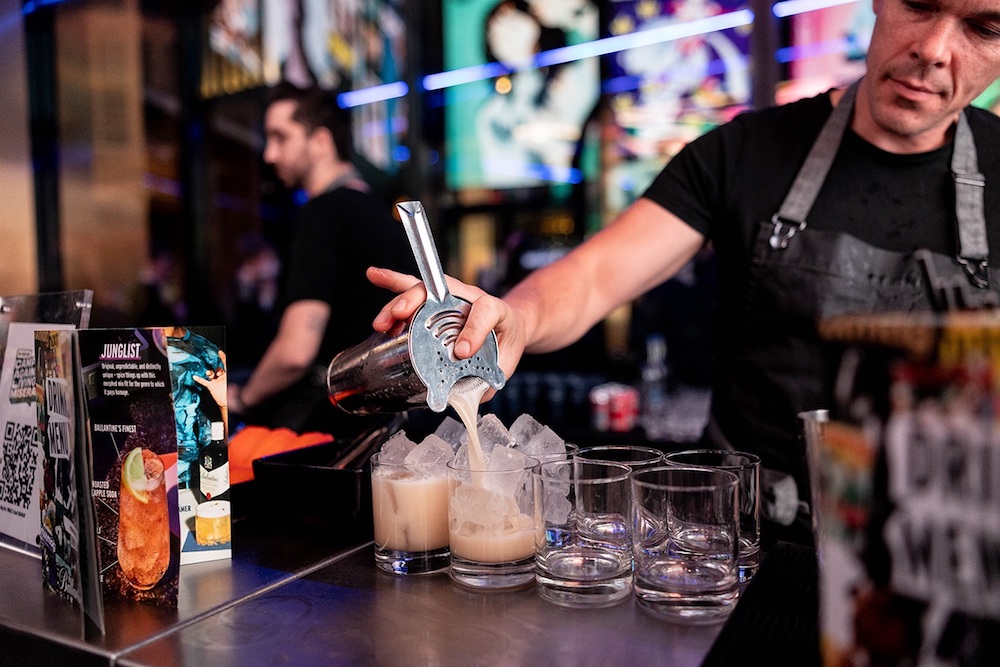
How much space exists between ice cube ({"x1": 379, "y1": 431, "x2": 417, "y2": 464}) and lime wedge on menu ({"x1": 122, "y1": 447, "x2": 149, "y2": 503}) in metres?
0.30

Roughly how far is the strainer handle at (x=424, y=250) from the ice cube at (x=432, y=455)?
0.20m

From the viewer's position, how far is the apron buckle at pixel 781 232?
5.16 feet

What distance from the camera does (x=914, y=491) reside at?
0.53m

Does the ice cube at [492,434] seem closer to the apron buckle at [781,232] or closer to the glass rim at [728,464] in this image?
the glass rim at [728,464]

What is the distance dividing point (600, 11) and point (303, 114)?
6.00 feet

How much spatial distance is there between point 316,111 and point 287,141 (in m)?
0.14

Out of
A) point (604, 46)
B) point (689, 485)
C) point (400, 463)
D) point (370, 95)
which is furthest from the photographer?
point (370, 95)

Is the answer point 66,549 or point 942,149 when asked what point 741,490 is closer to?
point 66,549

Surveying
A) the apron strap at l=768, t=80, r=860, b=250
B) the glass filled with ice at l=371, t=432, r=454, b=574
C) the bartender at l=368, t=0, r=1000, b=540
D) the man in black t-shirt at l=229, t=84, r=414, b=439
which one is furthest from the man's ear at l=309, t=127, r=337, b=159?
the glass filled with ice at l=371, t=432, r=454, b=574

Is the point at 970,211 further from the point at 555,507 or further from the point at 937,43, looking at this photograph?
the point at 555,507

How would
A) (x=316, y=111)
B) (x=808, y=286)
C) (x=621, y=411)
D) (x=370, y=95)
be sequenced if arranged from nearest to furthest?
(x=808, y=286) → (x=316, y=111) → (x=621, y=411) → (x=370, y=95)

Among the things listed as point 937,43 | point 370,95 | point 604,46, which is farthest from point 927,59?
point 370,95

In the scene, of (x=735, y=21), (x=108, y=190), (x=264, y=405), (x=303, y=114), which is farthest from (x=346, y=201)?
(x=108, y=190)

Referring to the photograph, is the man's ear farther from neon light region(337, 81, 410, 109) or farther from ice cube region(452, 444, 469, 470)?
ice cube region(452, 444, 469, 470)
